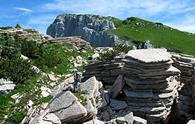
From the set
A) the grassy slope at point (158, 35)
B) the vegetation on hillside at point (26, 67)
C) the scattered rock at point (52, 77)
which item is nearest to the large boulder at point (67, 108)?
the vegetation on hillside at point (26, 67)

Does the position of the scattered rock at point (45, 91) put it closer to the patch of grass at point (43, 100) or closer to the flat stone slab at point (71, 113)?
the patch of grass at point (43, 100)

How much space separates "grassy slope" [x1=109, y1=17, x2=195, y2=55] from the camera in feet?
447

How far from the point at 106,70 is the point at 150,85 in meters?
3.33

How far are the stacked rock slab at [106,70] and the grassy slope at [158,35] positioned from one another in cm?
9836

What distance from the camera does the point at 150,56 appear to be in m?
26.1

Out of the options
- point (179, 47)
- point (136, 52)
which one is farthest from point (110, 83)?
point (179, 47)

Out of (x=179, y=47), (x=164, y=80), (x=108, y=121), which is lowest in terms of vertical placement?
(x=179, y=47)

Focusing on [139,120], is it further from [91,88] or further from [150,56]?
[150,56]

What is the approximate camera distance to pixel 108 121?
24422 millimetres

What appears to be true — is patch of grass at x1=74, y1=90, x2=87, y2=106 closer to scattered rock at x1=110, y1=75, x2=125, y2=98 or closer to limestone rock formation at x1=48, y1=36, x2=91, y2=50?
scattered rock at x1=110, y1=75, x2=125, y2=98

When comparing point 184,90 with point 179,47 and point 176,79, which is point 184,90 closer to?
point 176,79

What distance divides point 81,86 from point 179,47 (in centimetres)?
11207

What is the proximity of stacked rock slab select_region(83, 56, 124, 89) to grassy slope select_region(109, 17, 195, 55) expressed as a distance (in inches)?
3872

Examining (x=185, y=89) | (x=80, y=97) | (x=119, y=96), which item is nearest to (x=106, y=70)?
(x=119, y=96)
